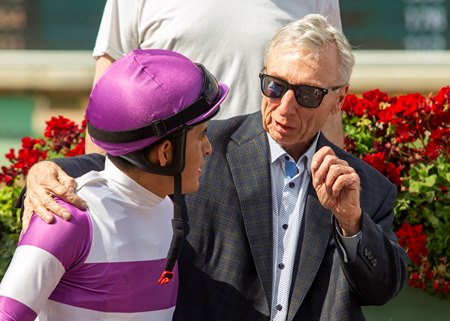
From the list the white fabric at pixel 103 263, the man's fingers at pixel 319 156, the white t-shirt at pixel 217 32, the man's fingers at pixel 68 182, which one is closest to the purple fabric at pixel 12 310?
the white fabric at pixel 103 263

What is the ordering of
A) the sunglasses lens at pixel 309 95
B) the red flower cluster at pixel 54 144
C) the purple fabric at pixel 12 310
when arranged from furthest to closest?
the red flower cluster at pixel 54 144, the sunglasses lens at pixel 309 95, the purple fabric at pixel 12 310

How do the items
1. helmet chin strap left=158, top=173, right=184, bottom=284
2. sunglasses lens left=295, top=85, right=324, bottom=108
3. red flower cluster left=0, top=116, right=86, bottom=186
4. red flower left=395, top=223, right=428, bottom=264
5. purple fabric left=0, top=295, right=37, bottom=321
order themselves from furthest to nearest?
red flower cluster left=0, top=116, right=86, bottom=186
red flower left=395, top=223, right=428, bottom=264
sunglasses lens left=295, top=85, right=324, bottom=108
helmet chin strap left=158, top=173, right=184, bottom=284
purple fabric left=0, top=295, right=37, bottom=321

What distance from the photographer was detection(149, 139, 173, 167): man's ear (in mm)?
2834

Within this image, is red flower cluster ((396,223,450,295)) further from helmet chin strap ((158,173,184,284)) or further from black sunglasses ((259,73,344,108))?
helmet chin strap ((158,173,184,284))

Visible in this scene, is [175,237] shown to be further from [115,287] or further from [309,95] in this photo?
[309,95]

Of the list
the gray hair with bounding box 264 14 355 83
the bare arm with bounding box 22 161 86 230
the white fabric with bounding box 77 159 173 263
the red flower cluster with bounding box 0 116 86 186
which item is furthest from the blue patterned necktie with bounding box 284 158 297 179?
the red flower cluster with bounding box 0 116 86 186

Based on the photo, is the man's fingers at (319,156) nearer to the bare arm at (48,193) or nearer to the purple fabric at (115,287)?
the purple fabric at (115,287)

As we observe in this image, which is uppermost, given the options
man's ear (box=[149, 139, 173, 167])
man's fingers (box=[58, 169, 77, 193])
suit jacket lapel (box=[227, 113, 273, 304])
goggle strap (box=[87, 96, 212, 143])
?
goggle strap (box=[87, 96, 212, 143])

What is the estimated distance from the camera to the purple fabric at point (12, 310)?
101 inches

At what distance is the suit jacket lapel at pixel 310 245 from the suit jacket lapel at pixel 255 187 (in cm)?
8

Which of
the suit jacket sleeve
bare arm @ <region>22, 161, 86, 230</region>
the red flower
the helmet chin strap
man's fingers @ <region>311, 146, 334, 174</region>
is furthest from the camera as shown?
the red flower

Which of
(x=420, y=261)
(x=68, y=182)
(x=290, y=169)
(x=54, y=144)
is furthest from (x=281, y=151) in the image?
(x=54, y=144)

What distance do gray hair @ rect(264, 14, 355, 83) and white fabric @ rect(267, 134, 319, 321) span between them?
0.26m

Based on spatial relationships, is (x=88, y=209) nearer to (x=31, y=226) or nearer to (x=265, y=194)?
(x=31, y=226)
